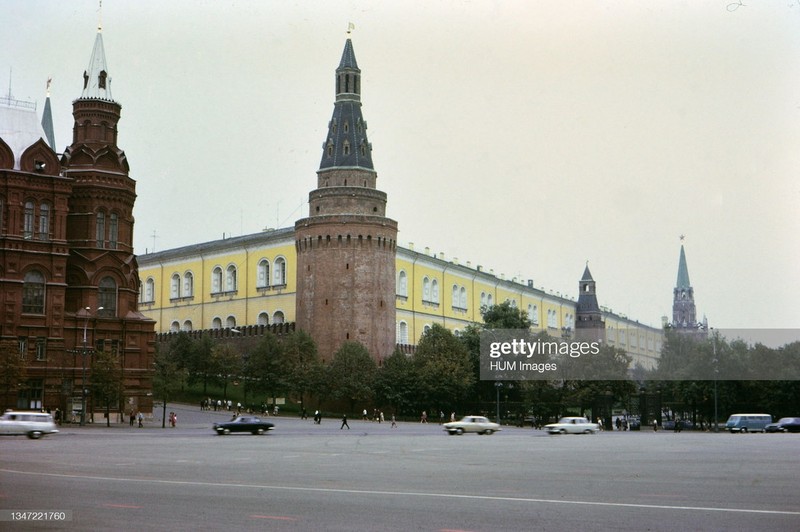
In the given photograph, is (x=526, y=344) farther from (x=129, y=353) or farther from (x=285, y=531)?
(x=285, y=531)

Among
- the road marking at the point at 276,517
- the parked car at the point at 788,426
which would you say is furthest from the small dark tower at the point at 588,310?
the road marking at the point at 276,517

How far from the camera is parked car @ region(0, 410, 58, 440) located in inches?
1676

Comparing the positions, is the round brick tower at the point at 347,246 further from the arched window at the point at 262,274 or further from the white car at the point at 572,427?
the white car at the point at 572,427

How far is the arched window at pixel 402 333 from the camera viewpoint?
354 ft

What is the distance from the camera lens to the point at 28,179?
215 ft

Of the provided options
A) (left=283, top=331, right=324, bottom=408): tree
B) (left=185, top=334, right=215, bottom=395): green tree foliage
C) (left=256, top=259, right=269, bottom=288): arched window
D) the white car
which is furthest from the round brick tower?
the white car

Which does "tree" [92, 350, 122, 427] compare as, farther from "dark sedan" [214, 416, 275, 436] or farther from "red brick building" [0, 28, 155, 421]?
"dark sedan" [214, 416, 275, 436]

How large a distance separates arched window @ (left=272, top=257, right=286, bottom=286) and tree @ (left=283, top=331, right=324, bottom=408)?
15934 millimetres

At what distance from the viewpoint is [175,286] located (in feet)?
397

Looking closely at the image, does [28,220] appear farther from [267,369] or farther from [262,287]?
[262,287]

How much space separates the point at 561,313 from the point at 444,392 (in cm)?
7192

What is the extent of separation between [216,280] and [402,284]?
73.5 feet

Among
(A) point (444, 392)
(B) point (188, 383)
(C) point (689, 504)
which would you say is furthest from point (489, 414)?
(C) point (689, 504)

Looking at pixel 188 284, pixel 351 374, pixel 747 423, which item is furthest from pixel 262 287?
pixel 747 423
